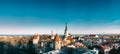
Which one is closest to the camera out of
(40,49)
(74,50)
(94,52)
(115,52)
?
(115,52)

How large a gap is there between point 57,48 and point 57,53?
21.9 feet

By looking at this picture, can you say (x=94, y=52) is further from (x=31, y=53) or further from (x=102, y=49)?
(x=31, y=53)

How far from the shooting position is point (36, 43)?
62188 millimetres

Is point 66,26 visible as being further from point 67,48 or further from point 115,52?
point 115,52

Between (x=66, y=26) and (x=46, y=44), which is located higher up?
(x=66, y=26)

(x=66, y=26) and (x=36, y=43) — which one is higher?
(x=66, y=26)

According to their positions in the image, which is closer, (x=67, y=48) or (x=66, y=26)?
(x=67, y=48)

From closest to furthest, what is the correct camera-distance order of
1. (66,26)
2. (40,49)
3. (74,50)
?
(74,50)
(40,49)
(66,26)

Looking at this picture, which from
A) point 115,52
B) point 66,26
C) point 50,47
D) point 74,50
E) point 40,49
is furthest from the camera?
point 66,26

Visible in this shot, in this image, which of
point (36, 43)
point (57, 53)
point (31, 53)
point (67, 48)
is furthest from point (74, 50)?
point (36, 43)

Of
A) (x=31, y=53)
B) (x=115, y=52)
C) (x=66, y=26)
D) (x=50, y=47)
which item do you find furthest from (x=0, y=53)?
(x=115, y=52)

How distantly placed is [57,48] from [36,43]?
A: 484 inches

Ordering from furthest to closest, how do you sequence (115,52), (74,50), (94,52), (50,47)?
(50,47) → (74,50) → (94,52) → (115,52)

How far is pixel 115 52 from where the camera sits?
136 ft
